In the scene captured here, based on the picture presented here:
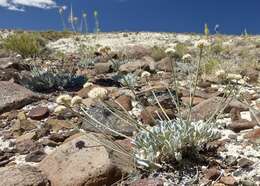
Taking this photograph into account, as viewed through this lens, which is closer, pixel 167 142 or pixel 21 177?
pixel 167 142

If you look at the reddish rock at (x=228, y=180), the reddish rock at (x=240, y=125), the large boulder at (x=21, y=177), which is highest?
the reddish rock at (x=240, y=125)

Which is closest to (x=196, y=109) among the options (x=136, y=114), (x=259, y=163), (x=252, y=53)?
(x=136, y=114)

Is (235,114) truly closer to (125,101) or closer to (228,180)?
(125,101)

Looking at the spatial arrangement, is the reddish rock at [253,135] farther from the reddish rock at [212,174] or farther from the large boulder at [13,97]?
the large boulder at [13,97]

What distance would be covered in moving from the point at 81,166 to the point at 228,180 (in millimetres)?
1128

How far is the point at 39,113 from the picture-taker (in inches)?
242

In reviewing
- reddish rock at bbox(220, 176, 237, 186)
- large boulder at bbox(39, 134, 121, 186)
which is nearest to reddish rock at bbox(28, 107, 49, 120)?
large boulder at bbox(39, 134, 121, 186)

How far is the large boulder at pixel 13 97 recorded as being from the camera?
6.50m

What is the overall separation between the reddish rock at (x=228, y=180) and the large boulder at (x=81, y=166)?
2.64 feet

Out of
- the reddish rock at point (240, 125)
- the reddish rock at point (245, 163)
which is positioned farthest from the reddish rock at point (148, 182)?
the reddish rock at point (240, 125)

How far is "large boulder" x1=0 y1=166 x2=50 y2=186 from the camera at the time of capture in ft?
13.5

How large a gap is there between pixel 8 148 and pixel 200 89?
2923mm

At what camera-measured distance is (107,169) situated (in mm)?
4160

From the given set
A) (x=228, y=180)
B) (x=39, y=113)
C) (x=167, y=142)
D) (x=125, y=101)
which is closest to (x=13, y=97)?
(x=39, y=113)
